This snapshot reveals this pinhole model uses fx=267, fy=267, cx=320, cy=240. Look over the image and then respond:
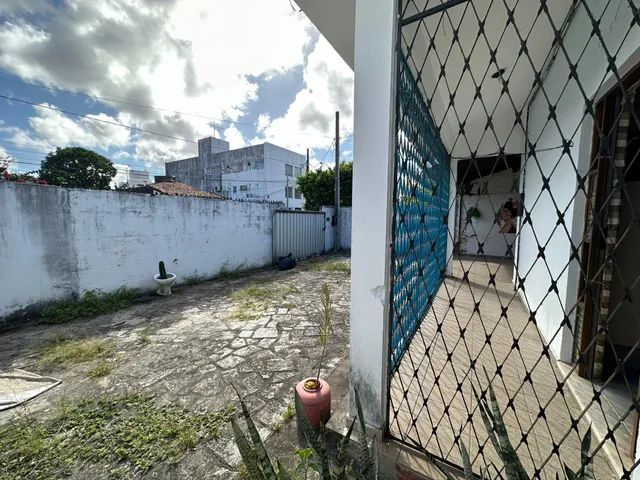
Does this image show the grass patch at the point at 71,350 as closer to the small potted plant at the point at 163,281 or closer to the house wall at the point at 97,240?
the house wall at the point at 97,240

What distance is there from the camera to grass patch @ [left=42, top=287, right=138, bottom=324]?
3736mm

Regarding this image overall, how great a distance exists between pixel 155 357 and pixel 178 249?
3200 mm

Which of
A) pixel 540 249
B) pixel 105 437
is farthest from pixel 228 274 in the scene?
pixel 540 249

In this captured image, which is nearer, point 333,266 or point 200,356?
Answer: point 200,356

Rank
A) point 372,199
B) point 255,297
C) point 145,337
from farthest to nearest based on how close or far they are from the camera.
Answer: point 255,297, point 145,337, point 372,199

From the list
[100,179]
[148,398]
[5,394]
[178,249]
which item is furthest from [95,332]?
[100,179]

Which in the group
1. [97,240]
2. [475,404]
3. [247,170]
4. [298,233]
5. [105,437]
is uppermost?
[247,170]

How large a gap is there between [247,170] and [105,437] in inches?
929

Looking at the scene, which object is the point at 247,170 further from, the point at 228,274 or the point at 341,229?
the point at 228,274

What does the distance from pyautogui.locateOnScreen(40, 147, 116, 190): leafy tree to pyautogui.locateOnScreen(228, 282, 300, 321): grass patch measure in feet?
68.1

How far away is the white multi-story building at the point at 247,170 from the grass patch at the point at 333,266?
15743 mm

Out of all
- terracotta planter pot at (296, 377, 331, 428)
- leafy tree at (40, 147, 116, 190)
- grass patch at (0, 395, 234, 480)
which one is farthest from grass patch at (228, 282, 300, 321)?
leafy tree at (40, 147, 116, 190)

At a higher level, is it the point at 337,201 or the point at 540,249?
the point at 337,201

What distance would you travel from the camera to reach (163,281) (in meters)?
4.77
